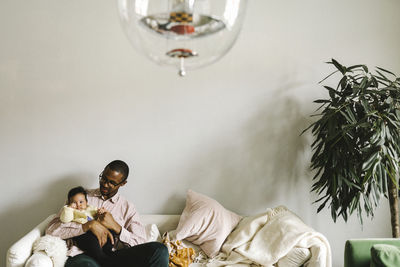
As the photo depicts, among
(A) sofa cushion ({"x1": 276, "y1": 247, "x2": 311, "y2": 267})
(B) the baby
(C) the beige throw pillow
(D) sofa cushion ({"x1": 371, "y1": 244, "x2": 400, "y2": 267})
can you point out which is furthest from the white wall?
(D) sofa cushion ({"x1": 371, "y1": 244, "x2": 400, "y2": 267})

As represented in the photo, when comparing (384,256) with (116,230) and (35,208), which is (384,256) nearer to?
(116,230)

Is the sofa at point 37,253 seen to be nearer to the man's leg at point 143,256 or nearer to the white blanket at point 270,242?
the white blanket at point 270,242

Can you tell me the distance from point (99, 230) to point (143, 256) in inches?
13.2

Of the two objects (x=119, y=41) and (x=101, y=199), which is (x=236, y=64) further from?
(x=101, y=199)

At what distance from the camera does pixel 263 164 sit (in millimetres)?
2820

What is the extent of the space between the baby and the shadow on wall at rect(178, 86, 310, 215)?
826 millimetres

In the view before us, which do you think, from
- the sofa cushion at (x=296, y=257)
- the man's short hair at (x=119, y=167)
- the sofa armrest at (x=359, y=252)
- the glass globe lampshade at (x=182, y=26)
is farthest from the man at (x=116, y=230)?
the glass globe lampshade at (x=182, y=26)

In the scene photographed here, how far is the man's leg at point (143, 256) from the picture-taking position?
211 cm

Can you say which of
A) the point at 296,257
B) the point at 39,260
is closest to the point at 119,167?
the point at 39,260

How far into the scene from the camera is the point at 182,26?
2.73 feet

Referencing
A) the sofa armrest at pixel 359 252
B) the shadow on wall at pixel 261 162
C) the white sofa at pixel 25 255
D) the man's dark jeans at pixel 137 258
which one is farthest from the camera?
the shadow on wall at pixel 261 162

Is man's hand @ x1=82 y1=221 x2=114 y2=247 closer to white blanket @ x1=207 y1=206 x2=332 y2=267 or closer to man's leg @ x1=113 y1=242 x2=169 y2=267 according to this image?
man's leg @ x1=113 y1=242 x2=169 y2=267

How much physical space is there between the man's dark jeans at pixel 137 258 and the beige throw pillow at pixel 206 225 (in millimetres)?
318

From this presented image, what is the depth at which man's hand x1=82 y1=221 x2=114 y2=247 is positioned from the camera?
2217 mm
